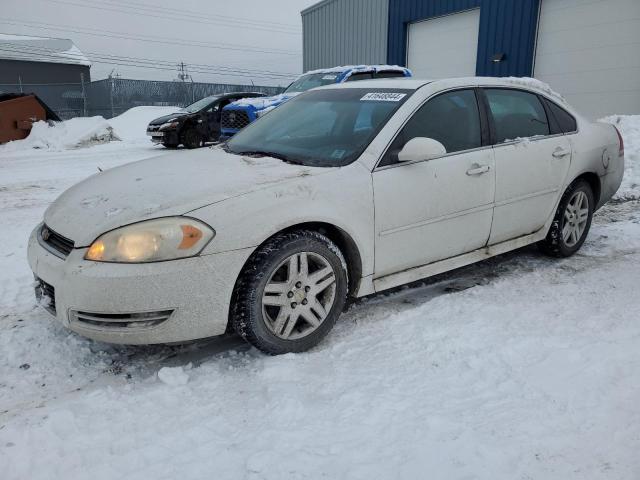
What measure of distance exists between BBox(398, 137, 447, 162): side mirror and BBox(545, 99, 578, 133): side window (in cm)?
175

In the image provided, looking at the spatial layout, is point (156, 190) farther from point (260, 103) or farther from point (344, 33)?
point (344, 33)

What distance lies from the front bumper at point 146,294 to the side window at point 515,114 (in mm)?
2266

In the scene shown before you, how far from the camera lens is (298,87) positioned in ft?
A: 37.3

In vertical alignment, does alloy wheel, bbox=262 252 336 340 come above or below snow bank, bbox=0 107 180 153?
below

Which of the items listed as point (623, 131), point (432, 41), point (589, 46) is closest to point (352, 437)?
point (623, 131)

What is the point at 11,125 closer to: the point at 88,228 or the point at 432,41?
the point at 432,41

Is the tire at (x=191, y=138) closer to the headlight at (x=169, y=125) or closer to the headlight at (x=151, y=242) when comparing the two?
the headlight at (x=169, y=125)

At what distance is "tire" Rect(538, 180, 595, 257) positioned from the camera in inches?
170

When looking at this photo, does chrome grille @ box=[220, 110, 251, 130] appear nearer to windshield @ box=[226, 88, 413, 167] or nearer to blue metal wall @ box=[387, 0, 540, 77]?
blue metal wall @ box=[387, 0, 540, 77]

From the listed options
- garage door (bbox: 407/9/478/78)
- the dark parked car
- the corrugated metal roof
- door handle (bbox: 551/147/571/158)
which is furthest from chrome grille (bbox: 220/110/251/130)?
door handle (bbox: 551/147/571/158)

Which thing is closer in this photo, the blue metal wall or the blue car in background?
the blue car in background

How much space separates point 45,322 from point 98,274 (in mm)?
1110

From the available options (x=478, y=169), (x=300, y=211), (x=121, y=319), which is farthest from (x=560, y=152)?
(x=121, y=319)

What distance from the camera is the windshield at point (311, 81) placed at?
10998 mm
